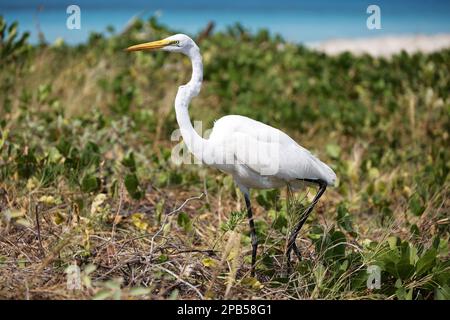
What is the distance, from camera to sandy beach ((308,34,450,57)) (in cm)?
1272

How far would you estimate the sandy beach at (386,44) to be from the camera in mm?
12719

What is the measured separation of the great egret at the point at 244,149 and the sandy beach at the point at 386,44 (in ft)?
29.8

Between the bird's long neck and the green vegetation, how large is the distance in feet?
1.48

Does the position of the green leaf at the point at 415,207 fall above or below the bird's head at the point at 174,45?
below

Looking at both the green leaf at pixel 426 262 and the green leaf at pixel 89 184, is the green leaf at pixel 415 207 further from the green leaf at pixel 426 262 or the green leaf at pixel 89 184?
the green leaf at pixel 89 184

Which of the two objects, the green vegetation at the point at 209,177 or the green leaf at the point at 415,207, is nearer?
the green vegetation at the point at 209,177

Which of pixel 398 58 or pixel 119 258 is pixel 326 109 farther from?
pixel 119 258

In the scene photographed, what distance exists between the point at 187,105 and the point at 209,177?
1.62 m

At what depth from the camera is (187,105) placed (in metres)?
3.51

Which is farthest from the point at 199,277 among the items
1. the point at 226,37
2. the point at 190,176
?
the point at 226,37

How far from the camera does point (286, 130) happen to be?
689cm

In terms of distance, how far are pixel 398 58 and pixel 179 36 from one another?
19.4ft

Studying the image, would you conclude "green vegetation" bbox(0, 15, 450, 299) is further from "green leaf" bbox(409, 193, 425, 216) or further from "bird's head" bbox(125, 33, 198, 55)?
"bird's head" bbox(125, 33, 198, 55)

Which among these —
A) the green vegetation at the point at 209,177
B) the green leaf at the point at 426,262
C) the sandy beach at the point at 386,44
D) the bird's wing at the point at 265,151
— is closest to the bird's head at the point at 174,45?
the bird's wing at the point at 265,151
